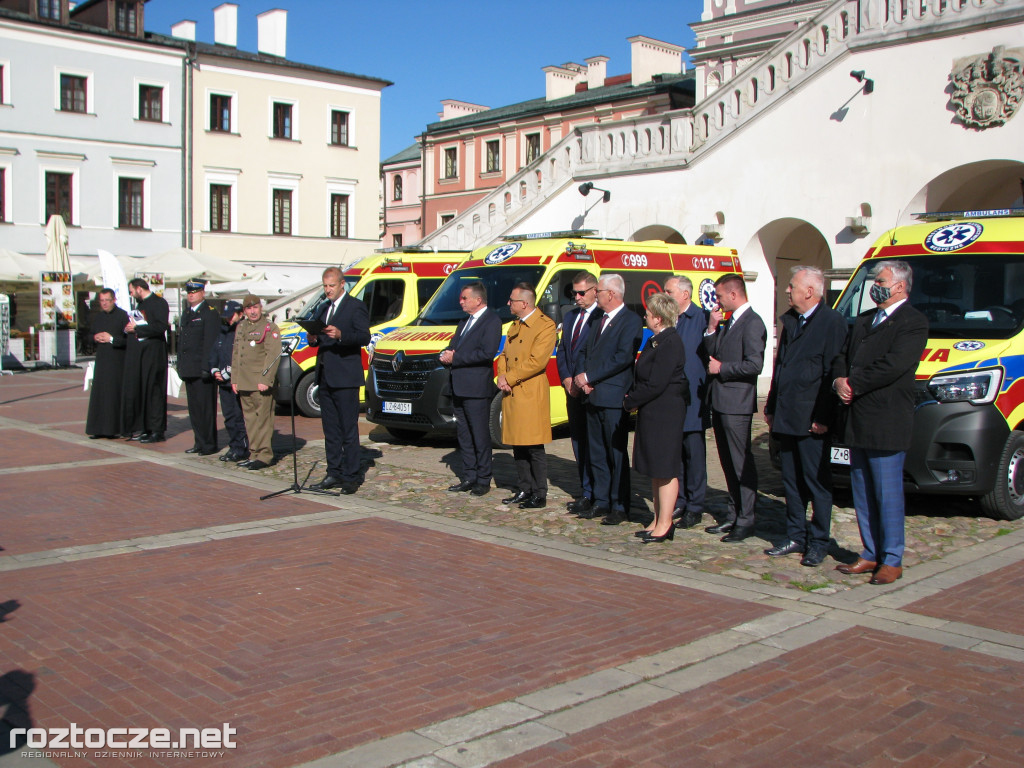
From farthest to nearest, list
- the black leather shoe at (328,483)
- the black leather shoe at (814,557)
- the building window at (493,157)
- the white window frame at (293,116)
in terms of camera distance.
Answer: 1. the building window at (493,157)
2. the white window frame at (293,116)
3. the black leather shoe at (328,483)
4. the black leather shoe at (814,557)

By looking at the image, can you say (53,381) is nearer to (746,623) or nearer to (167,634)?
(167,634)

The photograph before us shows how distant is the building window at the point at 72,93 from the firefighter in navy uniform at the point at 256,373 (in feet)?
101

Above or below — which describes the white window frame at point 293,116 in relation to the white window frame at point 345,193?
above

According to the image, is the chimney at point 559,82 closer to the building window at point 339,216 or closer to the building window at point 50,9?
the building window at point 339,216

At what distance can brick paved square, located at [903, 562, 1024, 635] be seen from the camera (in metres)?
5.65

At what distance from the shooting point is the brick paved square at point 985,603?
5.65 meters

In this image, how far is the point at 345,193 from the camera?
4444 cm

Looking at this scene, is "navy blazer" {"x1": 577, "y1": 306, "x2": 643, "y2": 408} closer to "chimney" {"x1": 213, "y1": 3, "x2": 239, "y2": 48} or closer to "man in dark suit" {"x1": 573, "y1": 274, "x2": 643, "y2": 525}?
"man in dark suit" {"x1": 573, "y1": 274, "x2": 643, "y2": 525}

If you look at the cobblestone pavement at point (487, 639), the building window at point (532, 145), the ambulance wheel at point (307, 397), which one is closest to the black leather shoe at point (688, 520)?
the cobblestone pavement at point (487, 639)

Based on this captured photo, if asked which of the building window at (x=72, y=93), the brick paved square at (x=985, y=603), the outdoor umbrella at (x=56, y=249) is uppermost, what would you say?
the building window at (x=72, y=93)

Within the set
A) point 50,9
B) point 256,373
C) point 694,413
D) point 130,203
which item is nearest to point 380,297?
point 256,373

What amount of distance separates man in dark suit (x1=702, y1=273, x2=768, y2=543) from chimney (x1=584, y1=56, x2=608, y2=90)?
4275 cm

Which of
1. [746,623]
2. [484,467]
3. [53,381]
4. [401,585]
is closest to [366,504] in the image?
[484,467]

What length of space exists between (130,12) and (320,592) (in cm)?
3907
